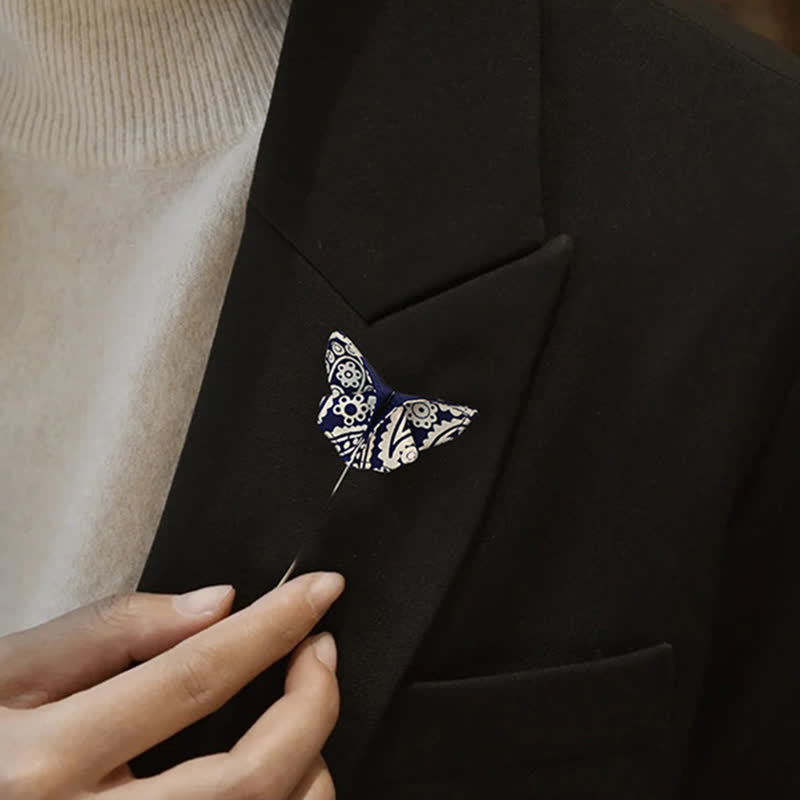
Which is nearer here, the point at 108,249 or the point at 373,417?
the point at 373,417

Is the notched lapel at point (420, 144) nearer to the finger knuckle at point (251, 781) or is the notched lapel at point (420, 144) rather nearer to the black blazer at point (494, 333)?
the black blazer at point (494, 333)

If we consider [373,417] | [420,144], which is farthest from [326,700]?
[420,144]

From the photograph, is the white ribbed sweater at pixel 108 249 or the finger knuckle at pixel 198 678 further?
the white ribbed sweater at pixel 108 249

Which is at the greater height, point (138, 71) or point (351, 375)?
point (138, 71)

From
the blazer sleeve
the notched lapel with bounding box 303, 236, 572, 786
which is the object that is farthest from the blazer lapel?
the blazer sleeve

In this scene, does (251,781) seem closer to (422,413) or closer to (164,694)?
(164,694)

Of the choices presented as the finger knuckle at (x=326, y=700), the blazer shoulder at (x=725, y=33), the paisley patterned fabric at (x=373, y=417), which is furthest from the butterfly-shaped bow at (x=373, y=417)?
the blazer shoulder at (x=725, y=33)

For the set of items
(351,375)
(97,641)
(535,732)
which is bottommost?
(535,732)

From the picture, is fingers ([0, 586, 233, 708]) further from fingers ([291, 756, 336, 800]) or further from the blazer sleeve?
the blazer sleeve
